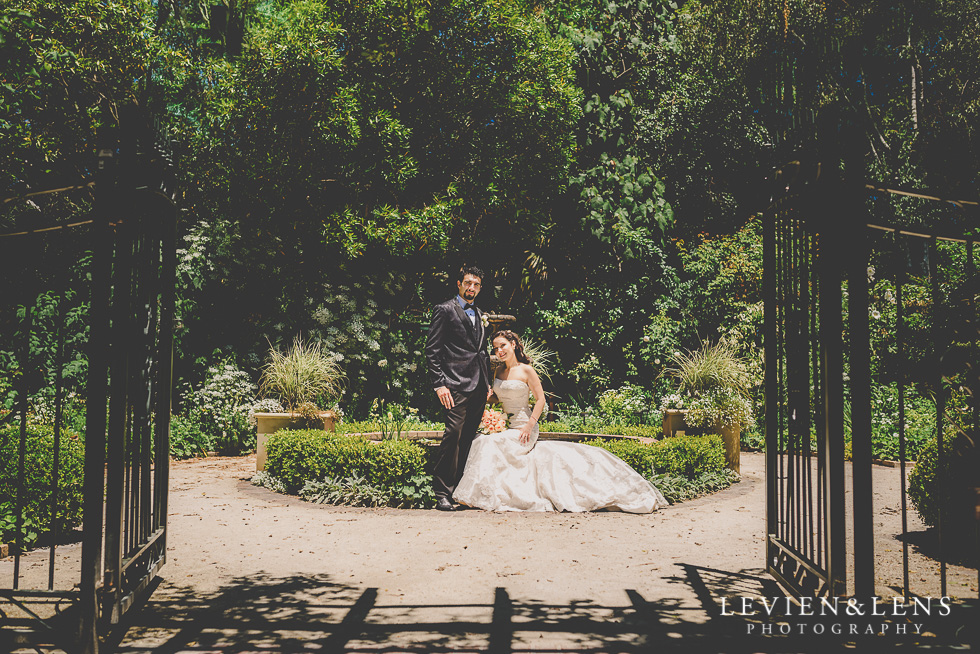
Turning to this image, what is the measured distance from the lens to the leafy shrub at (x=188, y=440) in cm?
1073

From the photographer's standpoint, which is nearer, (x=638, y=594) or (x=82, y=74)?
(x=638, y=594)

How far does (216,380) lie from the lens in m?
11.6

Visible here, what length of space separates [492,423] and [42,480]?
4.12 meters

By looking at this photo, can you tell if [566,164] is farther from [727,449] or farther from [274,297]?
[727,449]

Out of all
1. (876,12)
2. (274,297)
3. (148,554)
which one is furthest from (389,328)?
(876,12)

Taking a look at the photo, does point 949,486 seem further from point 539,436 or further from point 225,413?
Result: point 225,413

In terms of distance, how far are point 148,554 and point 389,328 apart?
30.3ft

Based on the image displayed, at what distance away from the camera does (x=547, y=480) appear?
22.4ft

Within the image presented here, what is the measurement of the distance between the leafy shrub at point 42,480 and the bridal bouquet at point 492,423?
375 cm

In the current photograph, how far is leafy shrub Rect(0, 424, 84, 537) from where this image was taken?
497cm

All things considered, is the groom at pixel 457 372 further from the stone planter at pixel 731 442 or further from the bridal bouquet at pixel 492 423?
the stone planter at pixel 731 442

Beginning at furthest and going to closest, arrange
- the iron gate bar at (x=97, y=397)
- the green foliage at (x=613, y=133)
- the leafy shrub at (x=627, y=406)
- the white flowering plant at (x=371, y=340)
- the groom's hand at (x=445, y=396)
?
the green foliage at (x=613, y=133), the white flowering plant at (x=371, y=340), the leafy shrub at (x=627, y=406), the groom's hand at (x=445, y=396), the iron gate bar at (x=97, y=397)

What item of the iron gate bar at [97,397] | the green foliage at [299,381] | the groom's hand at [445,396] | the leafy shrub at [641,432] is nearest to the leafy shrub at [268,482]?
the green foliage at [299,381]

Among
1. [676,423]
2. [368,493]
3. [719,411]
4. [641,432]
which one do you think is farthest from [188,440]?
[719,411]
